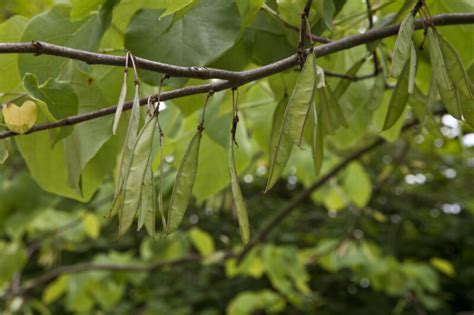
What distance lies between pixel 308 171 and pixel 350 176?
21 cm

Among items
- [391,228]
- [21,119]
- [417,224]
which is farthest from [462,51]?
[417,224]

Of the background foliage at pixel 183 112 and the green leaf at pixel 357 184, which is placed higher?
the background foliage at pixel 183 112

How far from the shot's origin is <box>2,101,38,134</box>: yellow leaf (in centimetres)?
42

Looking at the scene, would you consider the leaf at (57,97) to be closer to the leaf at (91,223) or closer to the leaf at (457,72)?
the leaf at (457,72)

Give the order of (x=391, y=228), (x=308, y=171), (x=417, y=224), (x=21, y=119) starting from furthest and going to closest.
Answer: (x=417, y=224)
(x=391, y=228)
(x=308, y=171)
(x=21, y=119)

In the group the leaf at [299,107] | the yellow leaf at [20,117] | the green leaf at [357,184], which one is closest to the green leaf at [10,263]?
the green leaf at [357,184]

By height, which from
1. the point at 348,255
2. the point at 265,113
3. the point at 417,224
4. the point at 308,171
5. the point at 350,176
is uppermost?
the point at 265,113

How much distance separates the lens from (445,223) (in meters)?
3.85

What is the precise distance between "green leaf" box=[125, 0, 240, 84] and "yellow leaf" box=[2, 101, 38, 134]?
103 millimetres

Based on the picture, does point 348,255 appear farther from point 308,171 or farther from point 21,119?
point 21,119

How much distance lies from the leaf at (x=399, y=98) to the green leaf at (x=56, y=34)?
23 centimetres

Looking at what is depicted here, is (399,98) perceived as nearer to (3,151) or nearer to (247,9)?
(247,9)

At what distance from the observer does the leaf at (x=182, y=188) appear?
37 cm

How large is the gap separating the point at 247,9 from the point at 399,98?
0.41ft
